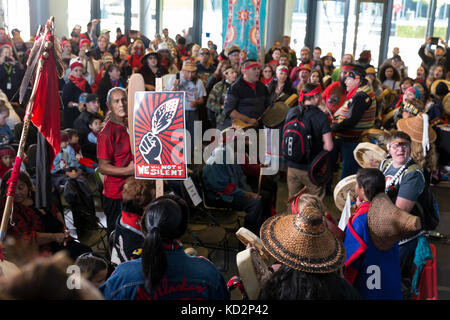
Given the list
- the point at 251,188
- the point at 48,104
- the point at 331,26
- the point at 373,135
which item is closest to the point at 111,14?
the point at 331,26

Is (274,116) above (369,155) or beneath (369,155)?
above

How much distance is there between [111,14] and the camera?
15.9 metres

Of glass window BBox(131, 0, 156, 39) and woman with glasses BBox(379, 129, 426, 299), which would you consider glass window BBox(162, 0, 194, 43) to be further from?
woman with glasses BBox(379, 129, 426, 299)

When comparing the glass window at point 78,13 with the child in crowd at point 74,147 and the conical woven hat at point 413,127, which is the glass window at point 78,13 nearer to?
the child in crowd at point 74,147

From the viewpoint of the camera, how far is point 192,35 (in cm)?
1728

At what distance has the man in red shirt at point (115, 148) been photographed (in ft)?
12.2

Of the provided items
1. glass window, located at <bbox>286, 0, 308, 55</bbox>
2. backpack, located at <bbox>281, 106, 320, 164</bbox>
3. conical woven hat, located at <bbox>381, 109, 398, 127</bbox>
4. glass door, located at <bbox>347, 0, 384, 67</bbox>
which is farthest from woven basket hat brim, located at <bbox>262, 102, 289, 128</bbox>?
glass window, located at <bbox>286, 0, 308, 55</bbox>

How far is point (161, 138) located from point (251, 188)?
1.84 m

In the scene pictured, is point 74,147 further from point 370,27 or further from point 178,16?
point 178,16

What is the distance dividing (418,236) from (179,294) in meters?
2.24

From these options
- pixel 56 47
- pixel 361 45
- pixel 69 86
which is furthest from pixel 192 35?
pixel 56 47

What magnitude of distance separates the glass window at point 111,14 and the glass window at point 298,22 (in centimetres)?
578

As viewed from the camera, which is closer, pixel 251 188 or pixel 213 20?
pixel 251 188

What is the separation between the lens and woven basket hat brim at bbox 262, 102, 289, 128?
631 centimetres
